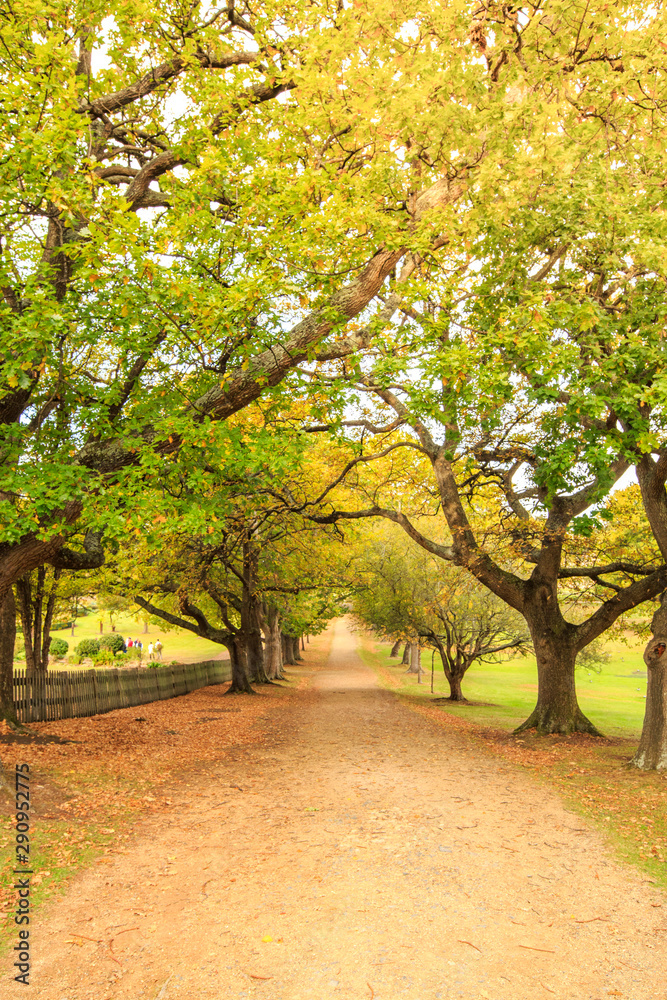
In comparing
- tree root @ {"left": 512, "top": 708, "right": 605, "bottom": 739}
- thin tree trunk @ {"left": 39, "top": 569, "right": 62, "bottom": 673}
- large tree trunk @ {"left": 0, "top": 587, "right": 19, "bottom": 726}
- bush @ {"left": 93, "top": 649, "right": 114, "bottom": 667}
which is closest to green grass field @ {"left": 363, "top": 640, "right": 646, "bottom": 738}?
tree root @ {"left": 512, "top": 708, "right": 605, "bottom": 739}

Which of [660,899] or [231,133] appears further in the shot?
[231,133]

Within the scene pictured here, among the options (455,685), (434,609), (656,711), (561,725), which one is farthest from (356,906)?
(455,685)

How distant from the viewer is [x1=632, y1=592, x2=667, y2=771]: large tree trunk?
32.6ft

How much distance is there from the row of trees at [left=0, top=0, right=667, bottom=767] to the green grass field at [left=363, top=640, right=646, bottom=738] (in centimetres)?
1152

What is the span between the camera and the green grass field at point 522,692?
67.8 ft

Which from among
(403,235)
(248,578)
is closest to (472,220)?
(403,235)

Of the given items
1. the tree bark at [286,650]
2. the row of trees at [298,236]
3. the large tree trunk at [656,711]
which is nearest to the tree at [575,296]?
the row of trees at [298,236]

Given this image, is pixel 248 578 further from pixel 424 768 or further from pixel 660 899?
pixel 660 899

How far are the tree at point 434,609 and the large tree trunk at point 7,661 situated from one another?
13.4 meters

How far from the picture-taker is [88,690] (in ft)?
52.4

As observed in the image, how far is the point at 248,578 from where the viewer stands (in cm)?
2202

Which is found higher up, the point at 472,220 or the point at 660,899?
the point at 472,220

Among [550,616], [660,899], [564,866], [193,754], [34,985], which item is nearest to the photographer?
[34,985]

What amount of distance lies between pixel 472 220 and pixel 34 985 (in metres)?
10.7
